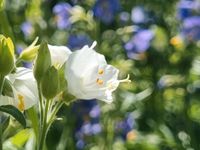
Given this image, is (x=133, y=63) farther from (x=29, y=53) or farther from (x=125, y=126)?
(x=29, y=53)

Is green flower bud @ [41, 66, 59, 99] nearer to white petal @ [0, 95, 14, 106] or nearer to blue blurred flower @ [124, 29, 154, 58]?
white petal @ [0, 95, 14, 106]

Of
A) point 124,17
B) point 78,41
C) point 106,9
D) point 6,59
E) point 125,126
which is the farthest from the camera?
point 124,17

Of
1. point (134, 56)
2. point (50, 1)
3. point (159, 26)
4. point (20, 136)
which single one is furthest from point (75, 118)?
point (20, 136)

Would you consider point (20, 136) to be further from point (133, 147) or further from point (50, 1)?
point (50, 1)

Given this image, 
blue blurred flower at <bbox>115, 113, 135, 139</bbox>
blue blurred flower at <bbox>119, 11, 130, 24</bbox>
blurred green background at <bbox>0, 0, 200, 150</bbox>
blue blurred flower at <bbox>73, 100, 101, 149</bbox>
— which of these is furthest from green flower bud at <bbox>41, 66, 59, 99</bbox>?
blue blurred flower at <bbox>119, 11, 130, 24</bbox>

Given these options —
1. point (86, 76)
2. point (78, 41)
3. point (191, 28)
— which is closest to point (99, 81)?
point (86, 76)

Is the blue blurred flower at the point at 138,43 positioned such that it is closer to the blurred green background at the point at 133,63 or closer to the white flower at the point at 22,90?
the blurred green background at the point at 133,63

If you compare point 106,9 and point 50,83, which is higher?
point 50,83
